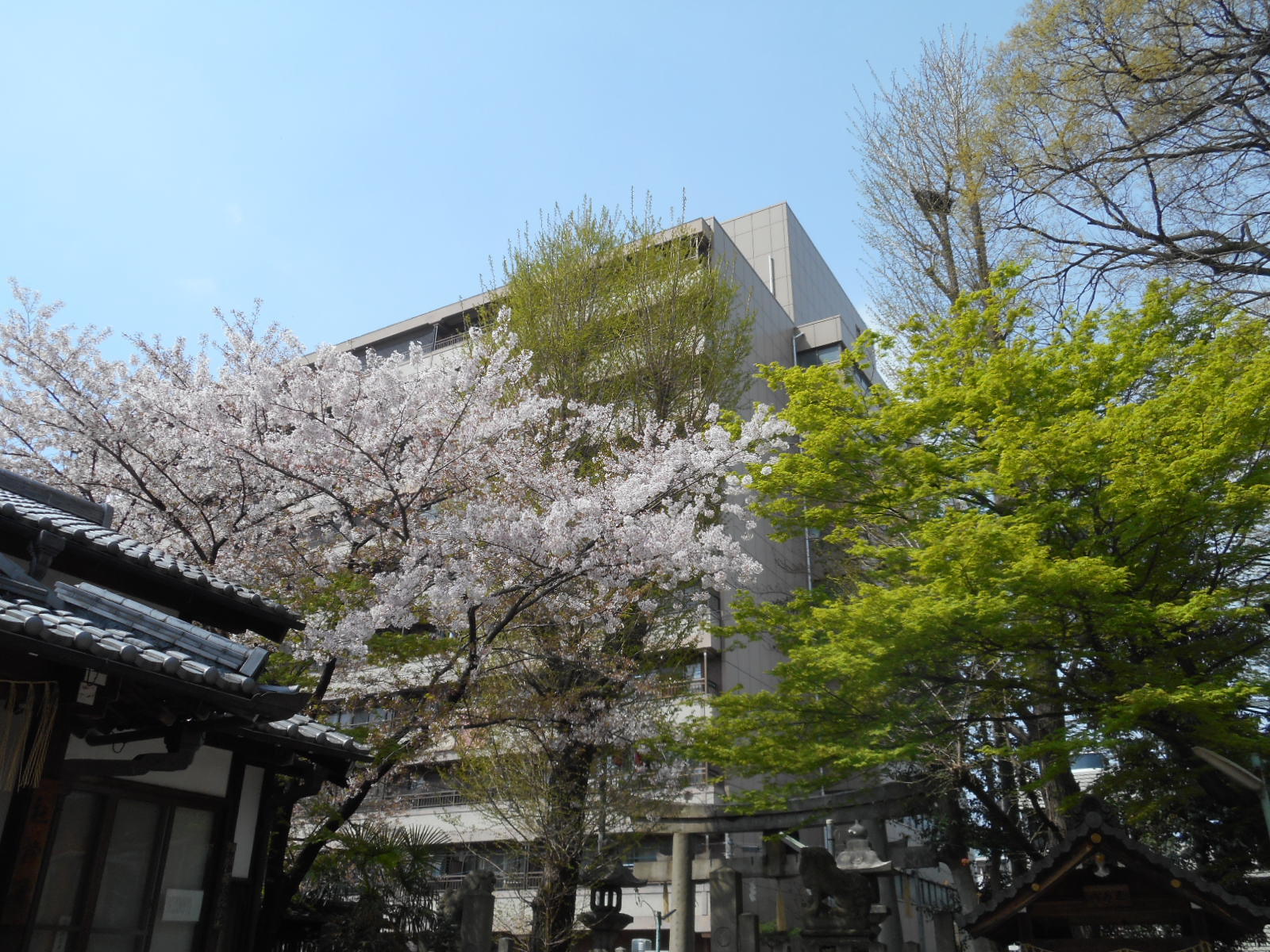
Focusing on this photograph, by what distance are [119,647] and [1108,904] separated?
8557 mm

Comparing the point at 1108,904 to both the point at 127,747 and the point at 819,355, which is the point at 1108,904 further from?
the point at 819,355

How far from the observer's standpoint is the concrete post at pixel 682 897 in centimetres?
1466

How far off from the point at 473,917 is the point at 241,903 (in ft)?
12.8

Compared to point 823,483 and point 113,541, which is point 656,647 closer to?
point 823,483

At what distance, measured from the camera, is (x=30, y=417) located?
10727mm

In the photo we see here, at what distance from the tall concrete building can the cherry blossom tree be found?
2600 millimetres

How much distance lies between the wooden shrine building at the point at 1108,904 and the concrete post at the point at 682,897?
767 cm

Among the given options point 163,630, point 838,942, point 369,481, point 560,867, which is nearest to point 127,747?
point 163,630

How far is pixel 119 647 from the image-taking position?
4.62 meters

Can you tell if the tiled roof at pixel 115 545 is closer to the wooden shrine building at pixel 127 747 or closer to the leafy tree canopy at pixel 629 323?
the wooden shrine building at pixel 127 747

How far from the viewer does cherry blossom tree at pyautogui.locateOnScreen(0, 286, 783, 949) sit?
9.56 metres

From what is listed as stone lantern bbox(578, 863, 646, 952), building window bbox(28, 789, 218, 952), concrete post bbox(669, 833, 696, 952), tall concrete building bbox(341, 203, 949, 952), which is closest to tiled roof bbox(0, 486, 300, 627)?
building window bbox(28, 789, 218, 952)

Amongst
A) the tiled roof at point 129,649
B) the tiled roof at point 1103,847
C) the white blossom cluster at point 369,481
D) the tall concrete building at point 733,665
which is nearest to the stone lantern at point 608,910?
the tall concrete building at point 733,665

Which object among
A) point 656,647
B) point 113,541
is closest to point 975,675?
point 656,647
